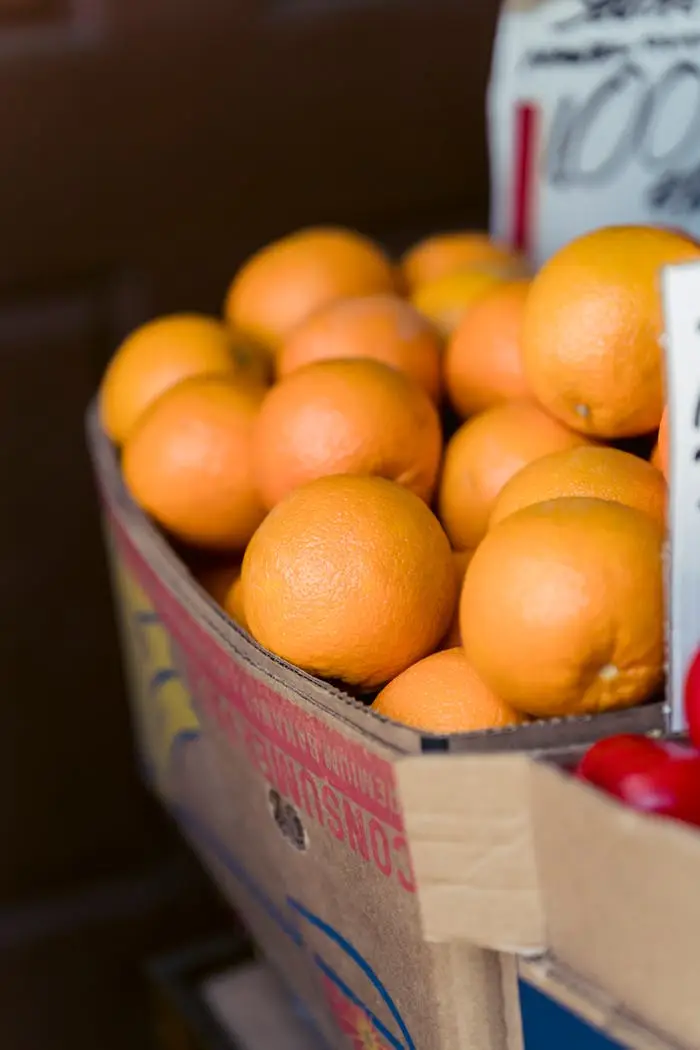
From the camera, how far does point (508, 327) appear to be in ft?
2.73

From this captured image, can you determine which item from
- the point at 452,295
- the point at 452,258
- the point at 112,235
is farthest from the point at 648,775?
the point at 112,235

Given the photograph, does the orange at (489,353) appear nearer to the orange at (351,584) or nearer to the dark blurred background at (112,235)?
the orange at (351,584)

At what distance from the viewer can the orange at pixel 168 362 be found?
917mm

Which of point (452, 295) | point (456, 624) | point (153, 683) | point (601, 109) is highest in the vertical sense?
point (601, 109)

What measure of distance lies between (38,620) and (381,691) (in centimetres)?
80

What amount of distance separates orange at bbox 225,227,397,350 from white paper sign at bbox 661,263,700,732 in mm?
473

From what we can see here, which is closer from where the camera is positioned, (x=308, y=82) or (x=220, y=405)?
(x=220, y=405)

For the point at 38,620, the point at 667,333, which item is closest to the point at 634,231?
the point at 667,333

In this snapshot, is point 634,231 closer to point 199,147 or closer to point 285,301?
point 285,301

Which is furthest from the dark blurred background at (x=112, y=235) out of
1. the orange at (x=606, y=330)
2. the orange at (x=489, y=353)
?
the orange at (x=606, y=330)

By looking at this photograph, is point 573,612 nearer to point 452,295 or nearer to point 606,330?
point 606,330

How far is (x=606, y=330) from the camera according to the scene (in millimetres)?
704

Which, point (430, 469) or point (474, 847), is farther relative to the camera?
point (430, 469)

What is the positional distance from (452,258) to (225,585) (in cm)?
37
